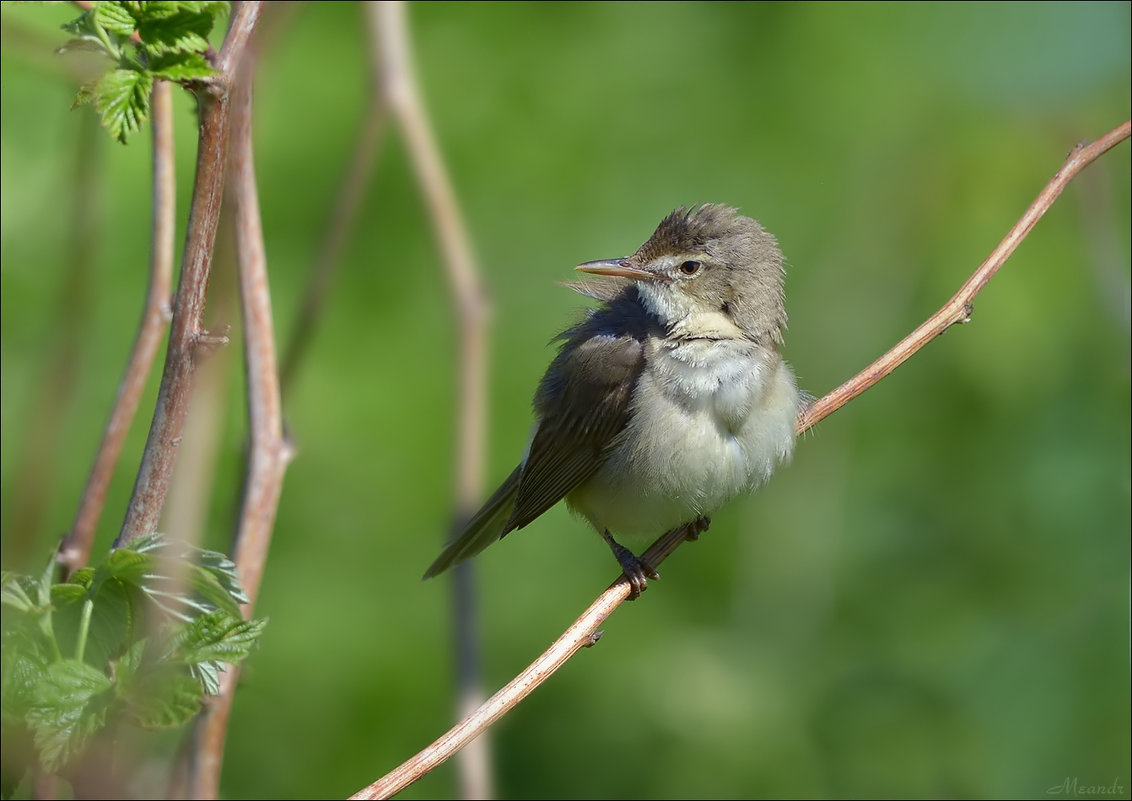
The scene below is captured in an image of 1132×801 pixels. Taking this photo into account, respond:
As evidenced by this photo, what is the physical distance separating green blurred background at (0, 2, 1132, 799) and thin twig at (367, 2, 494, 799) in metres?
1.26

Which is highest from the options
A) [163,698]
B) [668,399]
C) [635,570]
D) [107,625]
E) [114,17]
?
[114,17]

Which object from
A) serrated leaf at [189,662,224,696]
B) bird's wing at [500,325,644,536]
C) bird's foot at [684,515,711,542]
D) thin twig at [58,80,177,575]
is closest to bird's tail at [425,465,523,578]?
bird's wing at [500,325,644,536]

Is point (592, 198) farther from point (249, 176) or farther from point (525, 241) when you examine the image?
point (249, 176)

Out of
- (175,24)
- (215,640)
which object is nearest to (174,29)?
(175,24)

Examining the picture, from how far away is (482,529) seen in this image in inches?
154

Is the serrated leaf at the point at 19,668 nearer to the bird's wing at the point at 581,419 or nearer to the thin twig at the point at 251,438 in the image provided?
the thin twig at the point at 251,438

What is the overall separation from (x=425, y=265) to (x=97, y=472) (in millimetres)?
2904

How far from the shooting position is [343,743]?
4.46m

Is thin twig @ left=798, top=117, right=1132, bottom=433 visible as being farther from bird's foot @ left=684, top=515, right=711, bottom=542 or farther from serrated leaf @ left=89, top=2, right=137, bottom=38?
serrated leaf @ left=89, top=2, right=137, bottom=38

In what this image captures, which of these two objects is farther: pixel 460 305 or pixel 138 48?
pixel 460 305

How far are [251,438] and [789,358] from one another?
3.09 m

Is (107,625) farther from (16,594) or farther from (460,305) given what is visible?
(460,305)

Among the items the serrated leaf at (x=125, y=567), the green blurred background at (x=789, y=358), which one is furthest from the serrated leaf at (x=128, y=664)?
the green blurred background at (x=789, y=358)

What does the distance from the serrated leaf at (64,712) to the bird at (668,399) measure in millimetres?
1974
